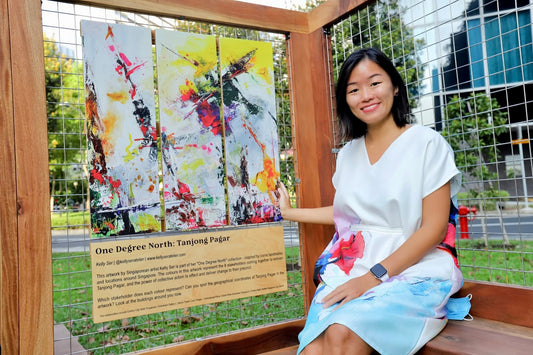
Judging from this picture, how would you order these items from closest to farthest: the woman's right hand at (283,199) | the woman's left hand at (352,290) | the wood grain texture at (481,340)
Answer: the wood grain texture at (481,340) < the woman's left hand at (352,290) < the woman's right hand at (283,199)

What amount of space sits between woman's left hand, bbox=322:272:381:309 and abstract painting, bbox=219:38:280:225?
2.24 feet

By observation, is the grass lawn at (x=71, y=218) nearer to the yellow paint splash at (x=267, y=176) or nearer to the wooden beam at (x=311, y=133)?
the yellow paint splash at (x=267, y=176)

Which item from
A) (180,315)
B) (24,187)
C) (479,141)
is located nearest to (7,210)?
(24,187)

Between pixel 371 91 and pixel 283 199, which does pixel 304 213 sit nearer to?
pixel 283 199

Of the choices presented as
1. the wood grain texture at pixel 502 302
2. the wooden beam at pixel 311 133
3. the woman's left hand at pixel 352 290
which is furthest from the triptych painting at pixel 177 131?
the wood grain texture at pixel 502 302

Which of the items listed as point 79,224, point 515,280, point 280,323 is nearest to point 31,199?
point 79,224

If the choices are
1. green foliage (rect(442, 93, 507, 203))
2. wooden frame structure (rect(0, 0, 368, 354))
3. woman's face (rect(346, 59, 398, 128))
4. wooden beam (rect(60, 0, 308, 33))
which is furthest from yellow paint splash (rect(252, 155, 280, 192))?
wooden frame structure (rect(0, 0, 368, 354))

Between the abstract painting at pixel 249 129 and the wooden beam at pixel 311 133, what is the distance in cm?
14

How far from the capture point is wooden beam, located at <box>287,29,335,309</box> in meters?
2.19

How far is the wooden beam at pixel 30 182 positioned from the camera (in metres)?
1.54

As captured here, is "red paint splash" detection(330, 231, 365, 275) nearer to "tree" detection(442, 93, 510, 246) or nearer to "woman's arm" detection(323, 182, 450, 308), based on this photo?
"woman's arm" detection(323, 182, 450, 308)

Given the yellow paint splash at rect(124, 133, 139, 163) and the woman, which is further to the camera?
the yellow paint splash at rect(124, 133, 139, 163)

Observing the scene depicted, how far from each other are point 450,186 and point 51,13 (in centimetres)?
178

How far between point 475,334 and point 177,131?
1.47 m
